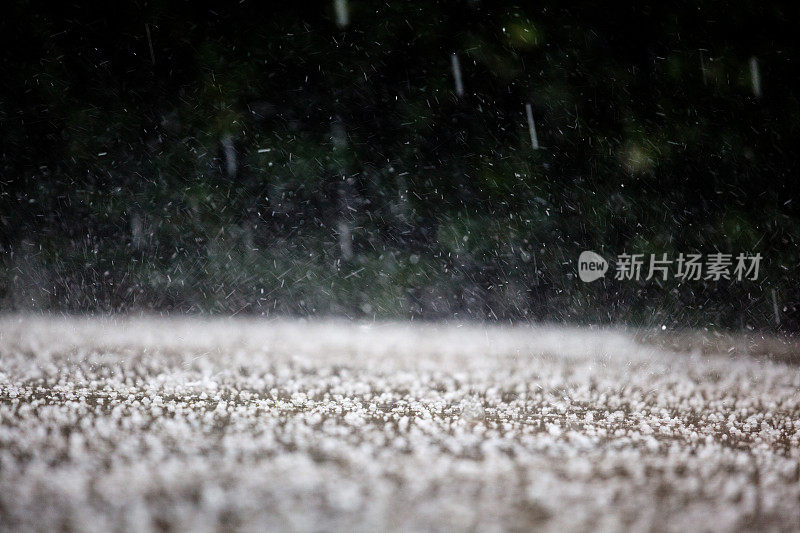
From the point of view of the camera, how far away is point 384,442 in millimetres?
2346

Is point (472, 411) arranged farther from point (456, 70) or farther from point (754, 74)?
point (754, 74)

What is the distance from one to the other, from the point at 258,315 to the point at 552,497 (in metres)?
5.55

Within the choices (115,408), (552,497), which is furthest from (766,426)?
(115,408)

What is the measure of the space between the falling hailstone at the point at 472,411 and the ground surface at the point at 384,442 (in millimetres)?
14

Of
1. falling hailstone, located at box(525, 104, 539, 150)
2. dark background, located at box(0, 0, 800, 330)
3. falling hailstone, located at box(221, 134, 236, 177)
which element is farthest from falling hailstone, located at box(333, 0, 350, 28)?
falling hailstone, located at box(525, 104, 539, 150)

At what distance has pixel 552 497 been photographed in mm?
1831

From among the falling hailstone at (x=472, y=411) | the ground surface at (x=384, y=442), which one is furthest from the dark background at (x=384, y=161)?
the falling hailstone at (x=472, y=411)

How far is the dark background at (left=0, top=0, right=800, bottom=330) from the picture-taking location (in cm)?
679

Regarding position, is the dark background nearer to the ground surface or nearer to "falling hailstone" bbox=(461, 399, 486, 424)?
the ground surface

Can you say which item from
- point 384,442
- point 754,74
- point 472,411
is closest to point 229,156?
point 754,74

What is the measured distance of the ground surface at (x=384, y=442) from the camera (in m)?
1.69

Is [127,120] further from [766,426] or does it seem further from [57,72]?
[766,426]

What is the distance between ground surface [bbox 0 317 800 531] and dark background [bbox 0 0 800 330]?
8.40 ft

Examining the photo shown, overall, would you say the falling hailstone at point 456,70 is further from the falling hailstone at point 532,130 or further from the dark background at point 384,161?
the falling hailstone at point 532,130
